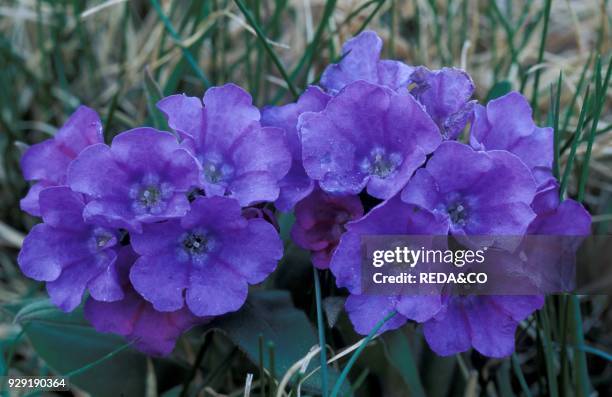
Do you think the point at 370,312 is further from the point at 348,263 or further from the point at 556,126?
the point at 556,126

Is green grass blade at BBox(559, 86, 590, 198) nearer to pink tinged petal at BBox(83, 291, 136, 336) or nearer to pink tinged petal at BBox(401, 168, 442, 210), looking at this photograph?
pink tinged petal at BBox(401, 168, 442, 210)

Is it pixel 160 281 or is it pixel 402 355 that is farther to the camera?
pixel 402 355

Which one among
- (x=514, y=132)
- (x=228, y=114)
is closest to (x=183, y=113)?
(x=228, y=114)

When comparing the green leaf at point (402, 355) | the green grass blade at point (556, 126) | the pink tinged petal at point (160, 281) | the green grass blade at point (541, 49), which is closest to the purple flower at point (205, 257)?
the pink tinged petal at point (160, 281)

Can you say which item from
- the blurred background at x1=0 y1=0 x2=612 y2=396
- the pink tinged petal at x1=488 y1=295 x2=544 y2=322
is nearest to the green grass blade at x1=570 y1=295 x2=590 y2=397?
the blurred background at x1=0 y1=0 x2=612 y2=396

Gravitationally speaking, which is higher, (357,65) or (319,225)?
(357,65)
